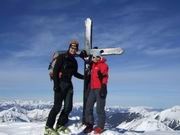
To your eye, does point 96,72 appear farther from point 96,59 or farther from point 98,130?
point 98,130

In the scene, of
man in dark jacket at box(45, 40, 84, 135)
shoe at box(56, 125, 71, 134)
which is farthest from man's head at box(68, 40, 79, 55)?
shoe at box(56, 125, 71, 134)

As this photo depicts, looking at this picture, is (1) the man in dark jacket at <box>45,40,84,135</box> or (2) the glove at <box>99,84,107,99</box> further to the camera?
(2) the glove at <box>99,84,107,99</box>

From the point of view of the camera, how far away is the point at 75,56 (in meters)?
14.7

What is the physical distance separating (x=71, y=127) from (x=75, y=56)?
113 inches

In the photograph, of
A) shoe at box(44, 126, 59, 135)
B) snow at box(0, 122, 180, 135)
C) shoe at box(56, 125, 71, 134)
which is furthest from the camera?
snow at box(0, 122, 180, 135)

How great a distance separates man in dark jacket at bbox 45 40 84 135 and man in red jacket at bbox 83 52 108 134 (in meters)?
1.01

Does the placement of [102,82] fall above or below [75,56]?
below

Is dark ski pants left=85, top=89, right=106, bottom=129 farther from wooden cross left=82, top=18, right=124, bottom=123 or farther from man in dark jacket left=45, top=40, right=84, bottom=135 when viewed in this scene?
man in dark jacket left=45, top=40, right=84, bottom=135

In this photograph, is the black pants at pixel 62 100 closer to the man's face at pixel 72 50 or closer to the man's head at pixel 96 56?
the man's face at pixel 72 50

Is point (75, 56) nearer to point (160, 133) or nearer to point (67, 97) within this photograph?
point (67, 97)

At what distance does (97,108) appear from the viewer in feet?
47.5

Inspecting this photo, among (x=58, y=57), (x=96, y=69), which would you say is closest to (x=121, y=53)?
(x=96, y=69)

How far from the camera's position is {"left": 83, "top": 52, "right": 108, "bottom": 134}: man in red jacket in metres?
14.4

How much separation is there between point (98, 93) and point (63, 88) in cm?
147
